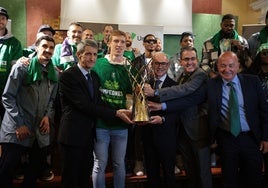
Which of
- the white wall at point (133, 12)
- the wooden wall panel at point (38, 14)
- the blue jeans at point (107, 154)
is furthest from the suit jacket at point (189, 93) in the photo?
the wooden wall panel at point (38, 14)

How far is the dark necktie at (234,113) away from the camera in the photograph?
2750 millimetres

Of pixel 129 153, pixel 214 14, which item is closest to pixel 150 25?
pixel 214 14

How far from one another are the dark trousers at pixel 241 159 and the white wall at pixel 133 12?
3545 millimetres

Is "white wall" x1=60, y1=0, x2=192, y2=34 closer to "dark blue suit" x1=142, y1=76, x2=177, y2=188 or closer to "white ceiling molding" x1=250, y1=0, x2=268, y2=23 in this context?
"white ceiling molding" x1=250, y1=0, x2=268, y2=23

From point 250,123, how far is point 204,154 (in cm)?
46

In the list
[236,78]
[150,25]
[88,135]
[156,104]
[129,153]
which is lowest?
[129,153]

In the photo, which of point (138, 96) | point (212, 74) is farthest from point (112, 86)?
point (212, 74)

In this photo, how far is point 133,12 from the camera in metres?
5.92

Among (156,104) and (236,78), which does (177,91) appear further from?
(236,78)

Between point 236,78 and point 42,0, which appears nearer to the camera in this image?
point 236,78

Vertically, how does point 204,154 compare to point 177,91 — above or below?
below

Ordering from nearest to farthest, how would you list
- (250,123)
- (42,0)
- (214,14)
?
(250,123) < (42,0) < (214,14)

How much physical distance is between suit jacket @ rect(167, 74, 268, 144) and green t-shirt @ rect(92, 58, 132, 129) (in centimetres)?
41

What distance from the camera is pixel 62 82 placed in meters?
2.49
